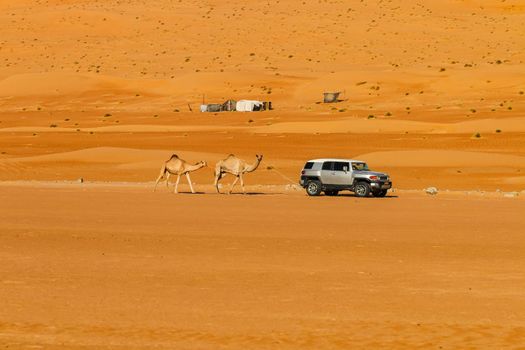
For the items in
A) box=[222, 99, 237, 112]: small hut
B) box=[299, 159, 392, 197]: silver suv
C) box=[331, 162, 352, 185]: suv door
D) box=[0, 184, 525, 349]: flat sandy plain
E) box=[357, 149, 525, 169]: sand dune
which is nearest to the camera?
box=[0, 184, 525, 349]: flat sandy plain

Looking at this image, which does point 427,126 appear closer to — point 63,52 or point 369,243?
point 369,243

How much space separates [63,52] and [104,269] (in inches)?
3950

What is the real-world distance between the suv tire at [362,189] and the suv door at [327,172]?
2.77 feet

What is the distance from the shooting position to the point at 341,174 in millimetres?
34031

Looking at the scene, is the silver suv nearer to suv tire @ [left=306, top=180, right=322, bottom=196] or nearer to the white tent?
suv tire @ [left=306, top=180, right=322, bottom=196]

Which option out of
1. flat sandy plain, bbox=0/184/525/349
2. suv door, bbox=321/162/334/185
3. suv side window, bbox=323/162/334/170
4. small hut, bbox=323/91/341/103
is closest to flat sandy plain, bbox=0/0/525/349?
flat sandy plain, bbox=0/184/525/349

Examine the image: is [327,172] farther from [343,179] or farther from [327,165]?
[343,179]

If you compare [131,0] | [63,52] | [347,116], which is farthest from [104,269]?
[131,0]

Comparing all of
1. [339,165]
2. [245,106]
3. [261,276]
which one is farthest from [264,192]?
[245,106]

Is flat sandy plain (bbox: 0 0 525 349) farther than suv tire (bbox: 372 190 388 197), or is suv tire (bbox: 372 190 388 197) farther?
suv tire (bbox: 372 190 388 197)

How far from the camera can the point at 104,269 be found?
17.8 m

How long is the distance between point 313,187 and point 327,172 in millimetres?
674

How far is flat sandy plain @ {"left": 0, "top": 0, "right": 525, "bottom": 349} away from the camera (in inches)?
534

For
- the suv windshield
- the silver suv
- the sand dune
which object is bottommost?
the sand dune
